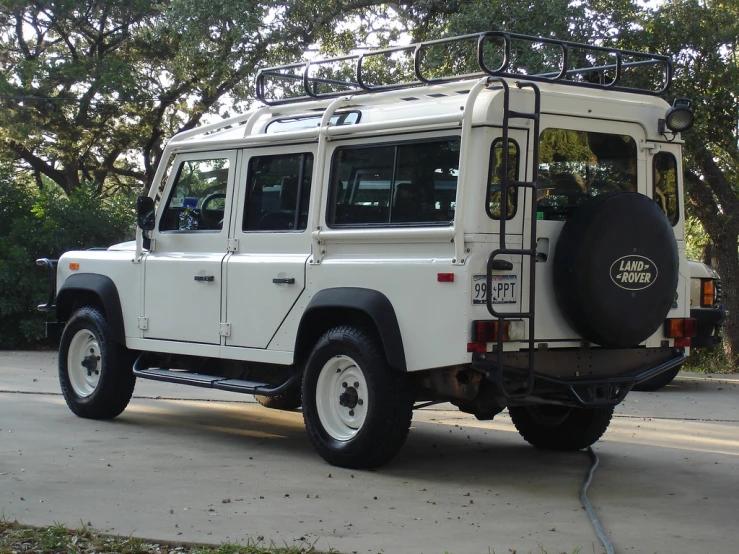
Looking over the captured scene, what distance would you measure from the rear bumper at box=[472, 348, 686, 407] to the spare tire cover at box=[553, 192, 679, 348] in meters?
0.26

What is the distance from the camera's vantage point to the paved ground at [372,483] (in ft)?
18.5

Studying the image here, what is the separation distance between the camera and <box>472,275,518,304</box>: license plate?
6.67 metres

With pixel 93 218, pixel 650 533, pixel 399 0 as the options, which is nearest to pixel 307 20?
pixel 399 0

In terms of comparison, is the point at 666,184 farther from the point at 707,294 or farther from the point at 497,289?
the point at 707,294

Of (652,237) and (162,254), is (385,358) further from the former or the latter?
(162,254)

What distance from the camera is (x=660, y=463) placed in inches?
313

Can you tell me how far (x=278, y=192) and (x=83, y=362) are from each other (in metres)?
2.72

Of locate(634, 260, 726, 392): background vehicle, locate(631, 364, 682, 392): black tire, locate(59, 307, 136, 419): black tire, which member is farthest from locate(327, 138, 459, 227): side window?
locate(631, 364, 682, 392): black tire

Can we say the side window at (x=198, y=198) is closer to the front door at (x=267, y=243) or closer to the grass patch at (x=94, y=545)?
the front door at (x=267, y=243)

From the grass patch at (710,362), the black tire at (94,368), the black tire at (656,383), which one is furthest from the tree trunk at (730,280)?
the black tire at (94,368)

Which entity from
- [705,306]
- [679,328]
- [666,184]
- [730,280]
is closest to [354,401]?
[679,328]

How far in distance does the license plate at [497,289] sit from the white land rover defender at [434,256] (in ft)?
0.04

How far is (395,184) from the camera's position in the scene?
7.34m

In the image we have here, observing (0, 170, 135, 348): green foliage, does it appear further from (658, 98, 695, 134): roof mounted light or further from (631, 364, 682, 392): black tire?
(658, 98, 695, 134): roof mounted light
